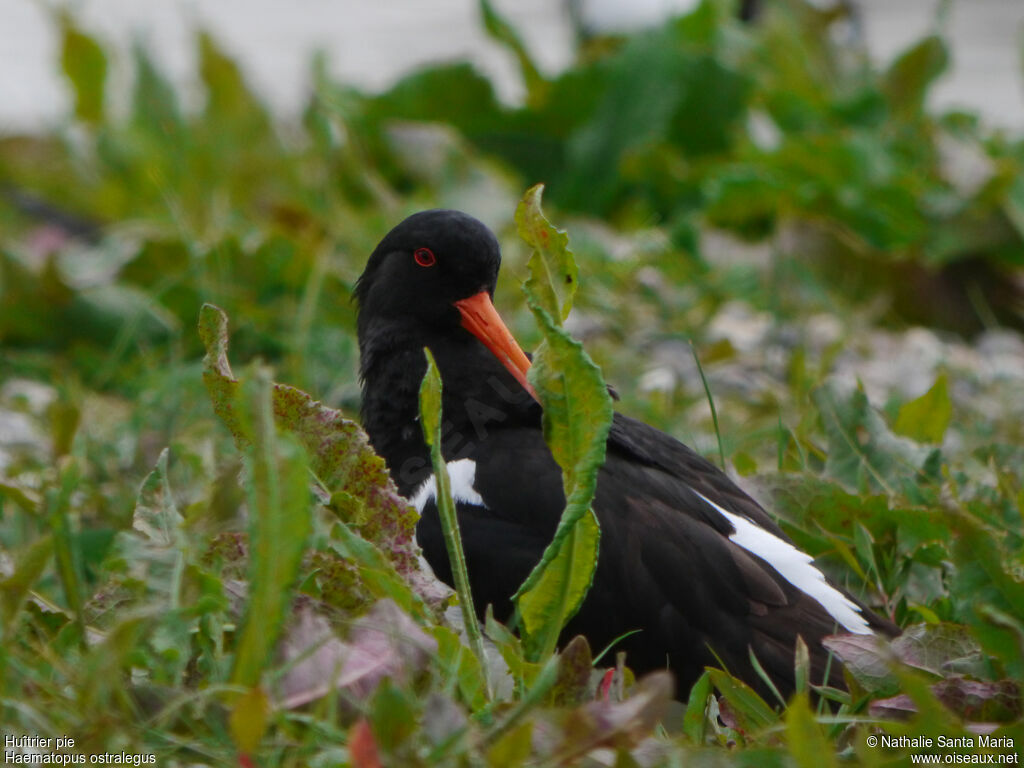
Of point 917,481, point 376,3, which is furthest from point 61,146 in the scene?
point 376,3

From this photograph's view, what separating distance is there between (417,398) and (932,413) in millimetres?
1233

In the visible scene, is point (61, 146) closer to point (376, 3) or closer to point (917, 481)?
point (917, 481)

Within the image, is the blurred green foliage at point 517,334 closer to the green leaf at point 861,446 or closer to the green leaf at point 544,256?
the green leaf at point 861,446

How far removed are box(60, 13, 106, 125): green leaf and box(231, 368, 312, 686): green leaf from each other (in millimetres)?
4684

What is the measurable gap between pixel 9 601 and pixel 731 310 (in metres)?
3.49

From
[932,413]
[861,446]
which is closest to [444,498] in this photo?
[861,446]

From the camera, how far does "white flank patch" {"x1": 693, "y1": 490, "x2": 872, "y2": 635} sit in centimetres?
248

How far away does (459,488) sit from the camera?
8.53ft

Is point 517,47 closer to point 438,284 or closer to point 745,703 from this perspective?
point 438,284

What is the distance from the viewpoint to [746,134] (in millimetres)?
5867

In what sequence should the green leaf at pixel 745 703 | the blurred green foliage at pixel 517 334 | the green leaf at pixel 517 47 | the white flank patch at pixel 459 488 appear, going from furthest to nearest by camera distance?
the green leaf at pixel 517 47 < the white flank patch at pixel 459 488 < the green leaf at pixel 745 703 < the blurred green foliage at pixel 517 334

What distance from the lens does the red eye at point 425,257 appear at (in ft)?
9.95

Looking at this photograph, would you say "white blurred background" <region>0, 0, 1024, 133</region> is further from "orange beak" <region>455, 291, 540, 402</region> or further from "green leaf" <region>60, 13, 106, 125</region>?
"orange beak" <region>455, 291, 540, 402</region>

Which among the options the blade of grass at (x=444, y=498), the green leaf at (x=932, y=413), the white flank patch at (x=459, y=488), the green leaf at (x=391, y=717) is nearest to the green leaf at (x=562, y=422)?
the blade of grass at (x=444, y=498)
